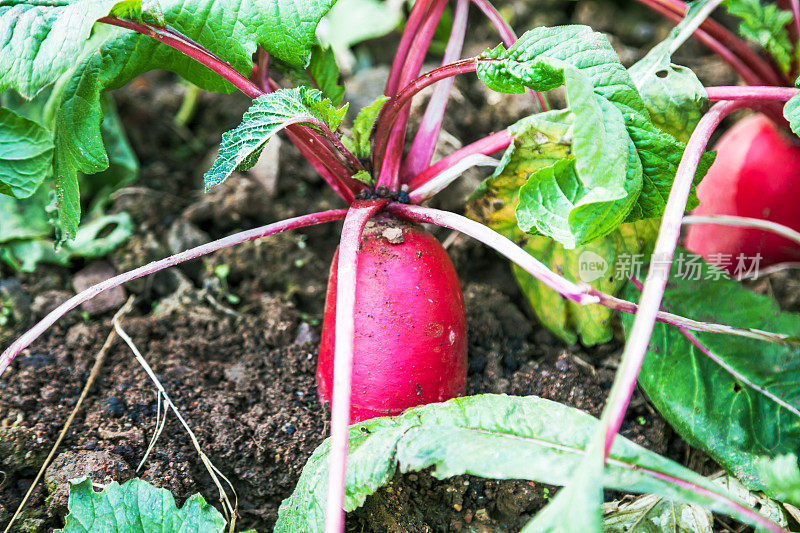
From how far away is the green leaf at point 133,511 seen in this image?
35.4 inches

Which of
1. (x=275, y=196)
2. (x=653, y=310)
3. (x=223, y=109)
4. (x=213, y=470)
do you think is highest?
(x=653, y=310)

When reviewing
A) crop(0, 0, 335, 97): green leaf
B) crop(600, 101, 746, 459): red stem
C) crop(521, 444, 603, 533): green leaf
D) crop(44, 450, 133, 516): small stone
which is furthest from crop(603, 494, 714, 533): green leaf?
crop(0, 0, 335, 97): green leaf

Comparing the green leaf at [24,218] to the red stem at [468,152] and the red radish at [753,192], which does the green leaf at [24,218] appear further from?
the red radish at [753,192]

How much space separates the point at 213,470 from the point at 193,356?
0.29 metres

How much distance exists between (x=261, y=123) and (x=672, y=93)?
74 centimetres

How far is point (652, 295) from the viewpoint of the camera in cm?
81

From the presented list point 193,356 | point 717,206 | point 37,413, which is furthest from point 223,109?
point 717,206

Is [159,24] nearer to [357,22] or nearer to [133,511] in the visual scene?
[133,511]

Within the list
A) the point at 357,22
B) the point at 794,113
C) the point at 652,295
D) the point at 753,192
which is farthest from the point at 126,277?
the point at 753,192

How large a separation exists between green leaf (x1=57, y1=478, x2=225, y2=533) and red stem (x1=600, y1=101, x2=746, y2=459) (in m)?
0.58

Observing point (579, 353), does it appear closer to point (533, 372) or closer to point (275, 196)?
point (533, 372)

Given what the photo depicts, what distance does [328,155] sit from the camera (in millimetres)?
1116

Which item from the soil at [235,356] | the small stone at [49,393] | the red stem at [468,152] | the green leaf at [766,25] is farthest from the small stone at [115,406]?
the green leaf at [766,25]

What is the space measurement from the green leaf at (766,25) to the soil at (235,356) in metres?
0.46
